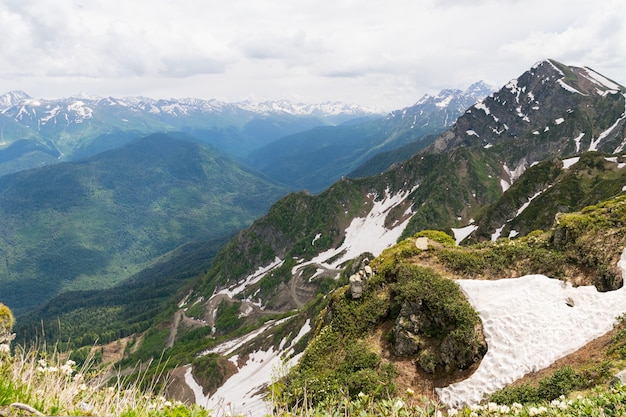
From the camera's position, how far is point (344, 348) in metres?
29.4

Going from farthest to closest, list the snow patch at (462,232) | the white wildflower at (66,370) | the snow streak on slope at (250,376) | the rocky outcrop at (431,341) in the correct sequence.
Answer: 1. the snow patch at (462,232)
2. the snow streak on slope at (250,376)
3. the rocky outcrop at (431,341)
4. the white wildflower at (66,370)

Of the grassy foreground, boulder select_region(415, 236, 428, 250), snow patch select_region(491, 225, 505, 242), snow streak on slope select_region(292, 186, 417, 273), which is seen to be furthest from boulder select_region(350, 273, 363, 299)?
snow streak on slope select_region(292, 186, 417, 273)

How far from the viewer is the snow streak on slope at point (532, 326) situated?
21.2 m

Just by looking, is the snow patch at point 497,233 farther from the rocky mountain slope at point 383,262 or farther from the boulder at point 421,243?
the boulder at point 421,243

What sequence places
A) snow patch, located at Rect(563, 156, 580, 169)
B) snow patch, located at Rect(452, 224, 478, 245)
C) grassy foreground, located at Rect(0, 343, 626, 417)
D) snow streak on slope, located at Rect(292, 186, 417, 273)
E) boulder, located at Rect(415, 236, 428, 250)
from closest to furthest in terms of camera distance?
grassy foreground, located at Rect(0, 343, 626, 417) < boulder, located at Rect(415, 236, 428, 250) < snow patch, located at Rect(452, 224, 478, 245) < snow patch, located at Rect(563, 156, 580, 169) < snow streak on slope, located at Rect(292, 186, 417, 273)

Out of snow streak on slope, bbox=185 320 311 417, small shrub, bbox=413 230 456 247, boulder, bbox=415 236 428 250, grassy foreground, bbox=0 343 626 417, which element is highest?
grassy foreground, bbox=0 343 626 417

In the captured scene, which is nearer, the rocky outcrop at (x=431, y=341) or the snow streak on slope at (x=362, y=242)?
the rocky outcrop at (x=431, y=341)

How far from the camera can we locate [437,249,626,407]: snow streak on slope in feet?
69.7

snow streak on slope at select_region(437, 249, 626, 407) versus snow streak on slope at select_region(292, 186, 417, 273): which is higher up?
snow streak on slope at select_region(437, 249, 626, 407)

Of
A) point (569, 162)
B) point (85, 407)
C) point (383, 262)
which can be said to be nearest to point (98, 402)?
point (85, 407)

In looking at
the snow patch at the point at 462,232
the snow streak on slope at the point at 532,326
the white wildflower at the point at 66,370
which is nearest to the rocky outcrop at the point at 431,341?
the snow streak on slope at the point at 532,326

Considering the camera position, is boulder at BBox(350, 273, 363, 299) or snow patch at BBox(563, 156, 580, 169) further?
snow patch at BBox(563, 156, 580, 169)

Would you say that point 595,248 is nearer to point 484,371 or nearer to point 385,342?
point 484,371

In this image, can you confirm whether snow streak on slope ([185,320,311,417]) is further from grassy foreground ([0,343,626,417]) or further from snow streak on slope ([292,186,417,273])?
snow streak on slope ([292,186,417,273])
